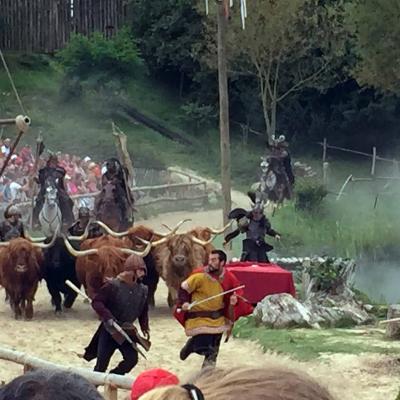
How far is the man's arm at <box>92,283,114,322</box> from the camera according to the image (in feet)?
37.3

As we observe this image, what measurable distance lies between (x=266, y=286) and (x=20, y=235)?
396 centimetres

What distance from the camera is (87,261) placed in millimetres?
16938

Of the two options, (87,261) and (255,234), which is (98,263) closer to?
(87,261)

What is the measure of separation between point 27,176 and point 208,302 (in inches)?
714

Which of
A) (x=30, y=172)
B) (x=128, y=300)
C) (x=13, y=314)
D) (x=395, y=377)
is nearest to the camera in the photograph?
(x=128, y=300)

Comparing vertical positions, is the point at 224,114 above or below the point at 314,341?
above

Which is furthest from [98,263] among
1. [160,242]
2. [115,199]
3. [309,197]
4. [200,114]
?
[200,114]

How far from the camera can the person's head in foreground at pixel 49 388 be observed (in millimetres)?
3039

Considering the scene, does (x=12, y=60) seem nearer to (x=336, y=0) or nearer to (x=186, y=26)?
(x=186, y=26)

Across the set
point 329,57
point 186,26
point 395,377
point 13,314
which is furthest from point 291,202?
point 395,377

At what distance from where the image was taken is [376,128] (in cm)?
4212

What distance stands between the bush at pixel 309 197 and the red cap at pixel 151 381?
28147 millimetres

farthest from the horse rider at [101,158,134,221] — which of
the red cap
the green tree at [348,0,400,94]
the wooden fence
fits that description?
the wooden fence

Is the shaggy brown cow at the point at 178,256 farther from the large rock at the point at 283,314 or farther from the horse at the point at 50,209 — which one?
the horse at the point at 50,209
